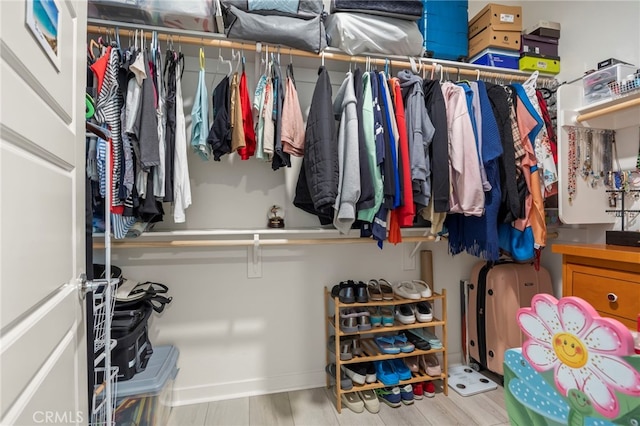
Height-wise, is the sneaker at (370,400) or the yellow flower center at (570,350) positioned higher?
the yellow flower center at (570,350)

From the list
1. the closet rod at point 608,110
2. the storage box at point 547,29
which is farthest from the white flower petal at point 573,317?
the storage box at point 547,29

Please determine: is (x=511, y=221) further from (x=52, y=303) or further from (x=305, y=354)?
(x=52, y=303)

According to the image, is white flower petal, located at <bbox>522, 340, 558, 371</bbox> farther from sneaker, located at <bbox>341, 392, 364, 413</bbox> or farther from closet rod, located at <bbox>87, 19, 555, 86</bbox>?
closet rod, located at <bbox>87, 19, 555, 86</bbox>

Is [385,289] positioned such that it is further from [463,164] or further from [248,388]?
[248,388]

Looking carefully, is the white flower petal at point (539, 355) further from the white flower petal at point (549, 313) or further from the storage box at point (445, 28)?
the storage box at point (445, 28)

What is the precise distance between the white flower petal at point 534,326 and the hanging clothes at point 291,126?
108cm

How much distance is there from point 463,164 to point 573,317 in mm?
1022

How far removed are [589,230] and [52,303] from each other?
234 centimetres

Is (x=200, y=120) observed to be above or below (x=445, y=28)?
below

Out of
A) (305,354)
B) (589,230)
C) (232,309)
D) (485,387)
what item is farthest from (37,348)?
(589,230)

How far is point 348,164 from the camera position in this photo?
4.20 feet

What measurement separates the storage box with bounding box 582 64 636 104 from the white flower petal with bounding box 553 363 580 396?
61.4 inches

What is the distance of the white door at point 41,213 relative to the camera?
1.44 ft

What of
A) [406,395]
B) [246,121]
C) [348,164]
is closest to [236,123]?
[246,121]
